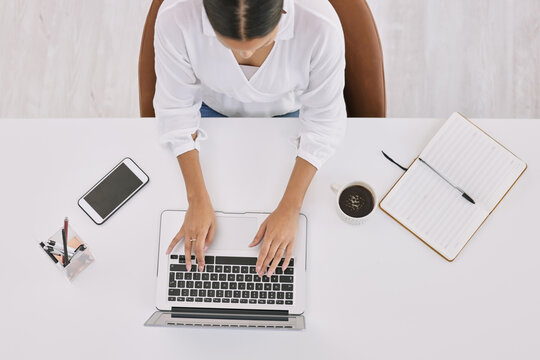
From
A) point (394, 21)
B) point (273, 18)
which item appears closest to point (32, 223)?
point (273, 18)

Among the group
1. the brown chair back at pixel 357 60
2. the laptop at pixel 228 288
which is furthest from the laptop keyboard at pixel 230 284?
the brown chair back at pixel 357 60

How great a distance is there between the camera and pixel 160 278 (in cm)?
104

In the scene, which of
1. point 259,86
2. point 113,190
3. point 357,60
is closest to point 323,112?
point 259,86

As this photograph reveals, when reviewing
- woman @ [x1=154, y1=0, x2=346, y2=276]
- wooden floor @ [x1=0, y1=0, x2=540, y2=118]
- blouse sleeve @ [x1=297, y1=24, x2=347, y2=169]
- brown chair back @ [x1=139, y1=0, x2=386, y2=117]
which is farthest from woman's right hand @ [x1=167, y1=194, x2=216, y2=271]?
wooden floor @ [x1=0, y1=0, x2=540, y2=118]

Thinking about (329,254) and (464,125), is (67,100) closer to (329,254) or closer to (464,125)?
(329,254)

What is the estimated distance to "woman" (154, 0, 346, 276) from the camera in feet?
2.97

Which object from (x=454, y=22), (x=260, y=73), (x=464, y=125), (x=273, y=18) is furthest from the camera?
(x=454, y=22)

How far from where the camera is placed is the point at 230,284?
1030mm

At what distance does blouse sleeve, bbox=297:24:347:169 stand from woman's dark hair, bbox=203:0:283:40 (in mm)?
236

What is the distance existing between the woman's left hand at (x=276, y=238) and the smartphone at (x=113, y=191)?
0.32 m

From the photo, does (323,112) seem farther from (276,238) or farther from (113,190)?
(113,190)

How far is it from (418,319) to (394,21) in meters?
1.41

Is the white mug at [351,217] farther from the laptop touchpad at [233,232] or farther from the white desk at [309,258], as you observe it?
the laptop touchpad at [233,232]

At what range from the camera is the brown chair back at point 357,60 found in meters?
1.19
